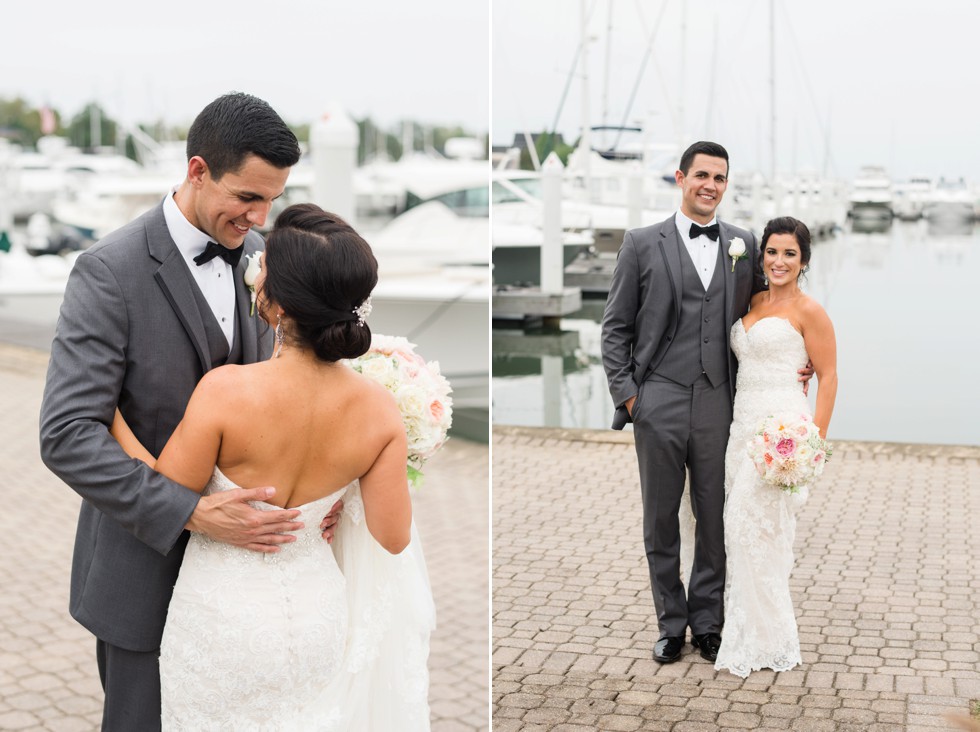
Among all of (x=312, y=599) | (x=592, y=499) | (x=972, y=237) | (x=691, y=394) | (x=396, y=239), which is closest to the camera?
(x=312, y=599)

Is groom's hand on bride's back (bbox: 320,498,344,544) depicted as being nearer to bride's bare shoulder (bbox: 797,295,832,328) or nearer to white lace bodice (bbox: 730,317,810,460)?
white lace bodice (bbox: 730,317,810,460)

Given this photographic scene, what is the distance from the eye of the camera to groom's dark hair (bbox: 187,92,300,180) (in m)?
2.73

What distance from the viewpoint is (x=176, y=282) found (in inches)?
110

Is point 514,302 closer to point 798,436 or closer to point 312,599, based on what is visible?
point 798,436

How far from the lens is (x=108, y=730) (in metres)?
2.93

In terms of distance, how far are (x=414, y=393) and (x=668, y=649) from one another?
2.75 meters

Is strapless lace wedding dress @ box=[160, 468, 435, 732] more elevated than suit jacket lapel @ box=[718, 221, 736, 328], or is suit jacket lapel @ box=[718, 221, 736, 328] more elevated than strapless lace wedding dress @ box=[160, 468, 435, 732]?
suit jacket lapel @ box=[718, 221, 736, 328]

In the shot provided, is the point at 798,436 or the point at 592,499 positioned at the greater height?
the point at 798,436

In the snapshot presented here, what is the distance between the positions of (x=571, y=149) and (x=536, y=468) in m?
22.6

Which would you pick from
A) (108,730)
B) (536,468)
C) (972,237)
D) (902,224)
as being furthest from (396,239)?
(902,224)

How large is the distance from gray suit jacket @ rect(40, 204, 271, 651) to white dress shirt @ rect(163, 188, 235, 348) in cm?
2

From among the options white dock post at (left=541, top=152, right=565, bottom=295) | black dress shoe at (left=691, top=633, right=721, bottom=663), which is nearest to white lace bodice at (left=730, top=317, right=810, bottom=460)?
black dress shoe at (left=691, top=633, right=721, bottom=663)

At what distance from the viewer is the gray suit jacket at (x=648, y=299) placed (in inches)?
201

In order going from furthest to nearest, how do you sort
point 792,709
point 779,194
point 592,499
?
point 779,194, point 592,499, point 792,709
